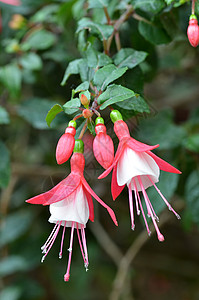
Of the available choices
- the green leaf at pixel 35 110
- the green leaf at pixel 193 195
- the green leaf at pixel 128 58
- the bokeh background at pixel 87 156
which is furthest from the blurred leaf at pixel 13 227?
the green leaf at pixel 128 58

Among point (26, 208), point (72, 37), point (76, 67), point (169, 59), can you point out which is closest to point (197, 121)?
point (169, 59)

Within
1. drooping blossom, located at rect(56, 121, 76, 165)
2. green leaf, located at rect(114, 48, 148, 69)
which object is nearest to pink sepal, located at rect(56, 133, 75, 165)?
drooping blossom, located at rect(56, 121, 76, 165)

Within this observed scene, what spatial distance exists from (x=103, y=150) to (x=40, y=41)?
810mm

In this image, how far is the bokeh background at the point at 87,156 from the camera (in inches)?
42.6

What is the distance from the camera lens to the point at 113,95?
2.07 feet

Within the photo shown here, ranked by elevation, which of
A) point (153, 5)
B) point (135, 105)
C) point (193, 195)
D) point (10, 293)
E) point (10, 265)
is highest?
point (153, 5)

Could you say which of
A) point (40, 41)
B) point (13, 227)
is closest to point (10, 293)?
point (13, 227)

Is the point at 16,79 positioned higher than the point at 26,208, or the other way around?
the point at 16,79

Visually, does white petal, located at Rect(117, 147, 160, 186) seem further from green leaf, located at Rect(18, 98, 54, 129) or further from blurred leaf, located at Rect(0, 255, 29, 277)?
blurred leaf, located at Rect(0, 255, 29, 277)

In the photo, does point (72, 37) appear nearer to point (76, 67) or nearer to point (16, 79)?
point (16, 79)

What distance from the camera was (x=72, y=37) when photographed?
124cm

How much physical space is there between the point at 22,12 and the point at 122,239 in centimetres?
144

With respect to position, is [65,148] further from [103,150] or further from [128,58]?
[128,58]

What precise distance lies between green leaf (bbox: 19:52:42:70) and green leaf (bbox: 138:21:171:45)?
1.38 feet
